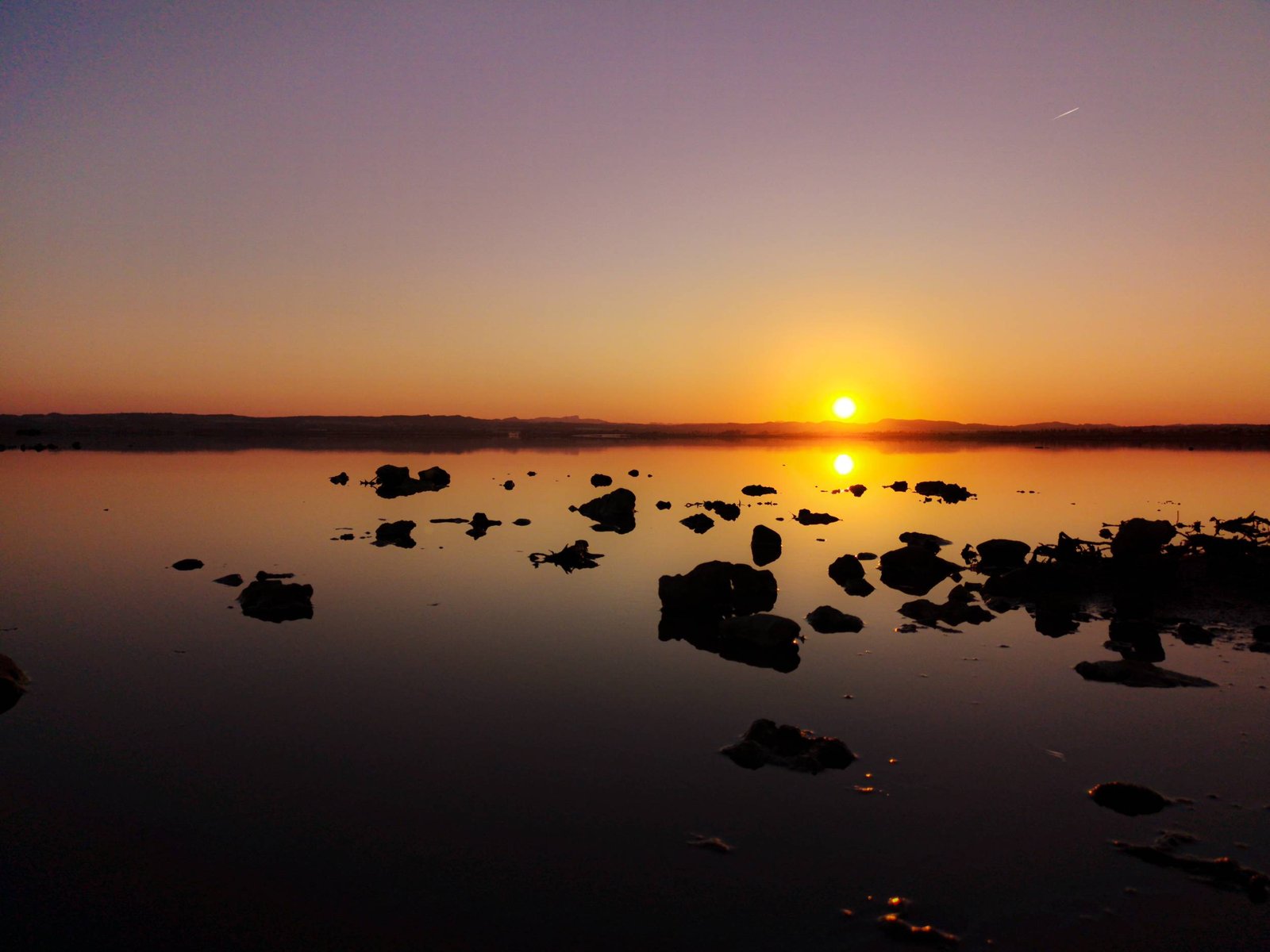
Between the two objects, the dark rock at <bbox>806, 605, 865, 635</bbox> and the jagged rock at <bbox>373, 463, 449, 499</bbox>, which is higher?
the jagged rock at <bbox>373, 463, 449, 499</bbox>

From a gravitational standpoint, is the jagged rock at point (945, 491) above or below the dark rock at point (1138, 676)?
above

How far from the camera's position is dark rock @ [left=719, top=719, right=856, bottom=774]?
1207 cm

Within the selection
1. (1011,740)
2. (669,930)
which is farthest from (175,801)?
(1011,740)

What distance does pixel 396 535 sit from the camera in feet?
122

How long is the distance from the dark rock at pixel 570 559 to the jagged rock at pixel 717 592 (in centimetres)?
697

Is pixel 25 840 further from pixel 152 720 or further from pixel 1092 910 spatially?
pixel 1092 910

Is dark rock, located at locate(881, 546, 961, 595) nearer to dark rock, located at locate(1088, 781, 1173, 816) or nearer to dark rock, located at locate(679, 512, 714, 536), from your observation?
dark rock, located at locate(679, 512, 714, 536)

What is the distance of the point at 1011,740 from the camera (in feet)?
43.1

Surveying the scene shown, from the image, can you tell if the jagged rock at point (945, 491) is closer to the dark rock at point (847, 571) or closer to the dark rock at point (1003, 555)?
the dark rock at point (1003, 555)

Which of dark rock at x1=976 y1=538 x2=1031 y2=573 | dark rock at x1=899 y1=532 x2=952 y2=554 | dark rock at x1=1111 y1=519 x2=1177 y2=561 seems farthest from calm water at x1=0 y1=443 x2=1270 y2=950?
dark rock at x1=899 y1=532 x2=952 y2=554

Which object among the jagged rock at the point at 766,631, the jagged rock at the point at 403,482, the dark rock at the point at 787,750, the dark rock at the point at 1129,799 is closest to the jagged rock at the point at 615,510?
the jagged rock at the point at 403,482

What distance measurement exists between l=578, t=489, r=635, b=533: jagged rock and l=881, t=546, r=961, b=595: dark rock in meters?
17.3

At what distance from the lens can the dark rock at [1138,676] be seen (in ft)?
52.3

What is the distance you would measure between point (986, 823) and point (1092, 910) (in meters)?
1.91
